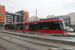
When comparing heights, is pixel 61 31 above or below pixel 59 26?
below

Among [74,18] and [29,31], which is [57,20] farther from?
[74,18]

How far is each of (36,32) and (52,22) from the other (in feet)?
14.6

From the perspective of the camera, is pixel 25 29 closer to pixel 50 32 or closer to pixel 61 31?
pixel 50 32

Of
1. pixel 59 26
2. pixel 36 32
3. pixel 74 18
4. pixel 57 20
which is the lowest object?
pixel 36 32

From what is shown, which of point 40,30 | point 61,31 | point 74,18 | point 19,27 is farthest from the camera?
point 74,18

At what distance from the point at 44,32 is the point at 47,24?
5.88 feet

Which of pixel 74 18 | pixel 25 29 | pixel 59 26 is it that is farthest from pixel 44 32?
pixel 74 18

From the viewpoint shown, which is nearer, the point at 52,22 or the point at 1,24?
the point at 52,22

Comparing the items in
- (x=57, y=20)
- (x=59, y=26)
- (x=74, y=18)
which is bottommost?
(x=59, y=26)

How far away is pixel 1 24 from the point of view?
2175 inches

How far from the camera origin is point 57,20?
40.7ft

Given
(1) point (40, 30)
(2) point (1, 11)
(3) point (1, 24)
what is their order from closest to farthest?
(1) point (40, 30)
(2) point (1, 11)
(3) point (1, 24)

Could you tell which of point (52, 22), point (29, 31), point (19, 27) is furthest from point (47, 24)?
point (19, 27)

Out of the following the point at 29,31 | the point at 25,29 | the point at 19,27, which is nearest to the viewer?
the point at 29,31
